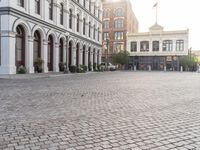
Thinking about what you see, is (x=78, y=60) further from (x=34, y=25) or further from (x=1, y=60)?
(x=1, y=60)

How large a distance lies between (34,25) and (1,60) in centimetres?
572

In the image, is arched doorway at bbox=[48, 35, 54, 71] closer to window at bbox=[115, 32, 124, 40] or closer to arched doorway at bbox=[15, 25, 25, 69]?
arched doorway at bbox=[15, 25, 25, 69]

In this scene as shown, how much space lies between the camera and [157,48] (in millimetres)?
69312

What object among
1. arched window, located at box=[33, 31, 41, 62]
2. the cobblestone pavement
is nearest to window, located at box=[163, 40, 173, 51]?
arched window, located at box=[33, 31, 41, 62]

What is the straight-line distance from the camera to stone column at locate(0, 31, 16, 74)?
21.0 meters

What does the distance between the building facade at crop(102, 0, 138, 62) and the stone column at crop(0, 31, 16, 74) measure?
168 feet

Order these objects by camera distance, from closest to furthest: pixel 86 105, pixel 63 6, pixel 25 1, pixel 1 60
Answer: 1. pixel 86 105
2. pixel 1 60
3. pixel 25 1
4. pixel 63 6

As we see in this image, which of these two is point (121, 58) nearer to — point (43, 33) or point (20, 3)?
point (43, 33)

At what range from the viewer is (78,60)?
131 ft

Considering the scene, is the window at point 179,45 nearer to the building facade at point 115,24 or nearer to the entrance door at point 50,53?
the building facade at point 115,24

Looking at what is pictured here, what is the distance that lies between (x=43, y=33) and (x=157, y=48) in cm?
4860

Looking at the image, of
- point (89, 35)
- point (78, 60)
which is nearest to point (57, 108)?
point (78, 60)

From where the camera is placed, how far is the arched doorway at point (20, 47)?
76.5 feet

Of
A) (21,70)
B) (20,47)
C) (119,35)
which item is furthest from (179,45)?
(21,70)
